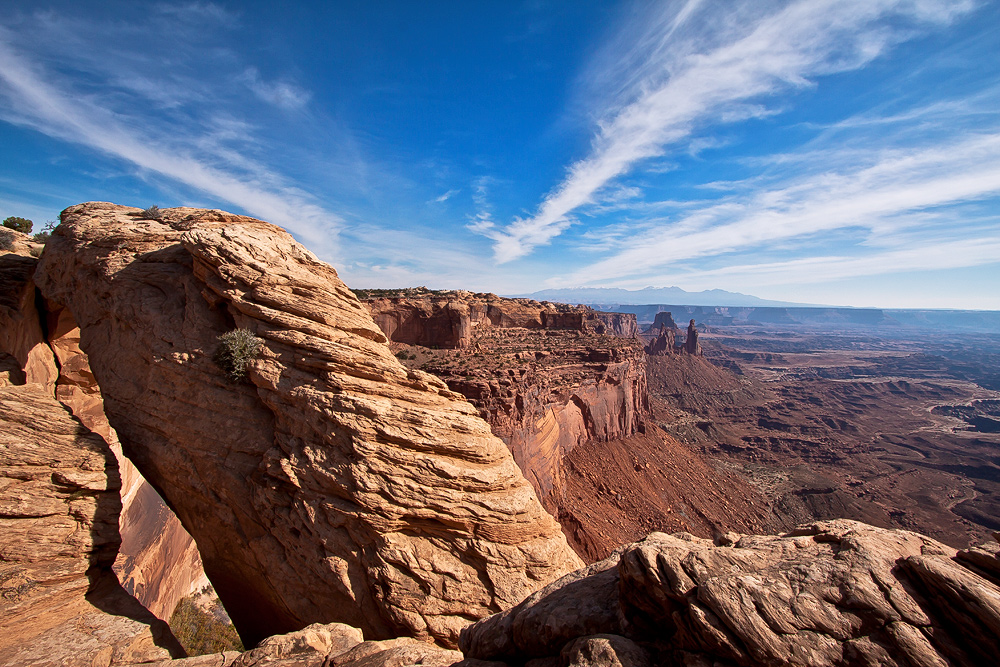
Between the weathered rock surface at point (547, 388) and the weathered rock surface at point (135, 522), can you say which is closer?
the weathered rock surface at point (135, 522)

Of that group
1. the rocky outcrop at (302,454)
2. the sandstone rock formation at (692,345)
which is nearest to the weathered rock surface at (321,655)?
the rocky outcrop at (302,454)

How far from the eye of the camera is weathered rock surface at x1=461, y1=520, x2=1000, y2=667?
4.77 meters

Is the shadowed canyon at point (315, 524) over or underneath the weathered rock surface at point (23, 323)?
underneath

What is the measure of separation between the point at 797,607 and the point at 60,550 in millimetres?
14695

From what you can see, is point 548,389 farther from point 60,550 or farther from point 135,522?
point 60,550

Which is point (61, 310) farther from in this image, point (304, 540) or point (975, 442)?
point (975, 442)

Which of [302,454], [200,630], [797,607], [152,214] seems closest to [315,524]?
[302,454]

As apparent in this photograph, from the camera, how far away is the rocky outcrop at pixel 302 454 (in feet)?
30.1

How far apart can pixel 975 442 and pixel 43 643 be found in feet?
421

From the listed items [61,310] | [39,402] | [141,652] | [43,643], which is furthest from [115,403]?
[61,310]

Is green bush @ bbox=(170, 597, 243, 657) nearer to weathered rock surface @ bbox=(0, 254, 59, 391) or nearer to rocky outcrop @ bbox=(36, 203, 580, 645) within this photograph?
rocky outcrop @ bbox=(36, 203, 580, 645)

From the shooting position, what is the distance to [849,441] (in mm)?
76125

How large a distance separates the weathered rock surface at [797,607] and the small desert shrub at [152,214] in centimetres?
1867

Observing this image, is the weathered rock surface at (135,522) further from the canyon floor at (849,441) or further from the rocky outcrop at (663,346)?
the rocky outcrop at (663,346)
